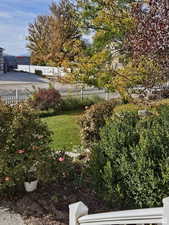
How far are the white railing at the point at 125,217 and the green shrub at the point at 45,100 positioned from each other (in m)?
10.1

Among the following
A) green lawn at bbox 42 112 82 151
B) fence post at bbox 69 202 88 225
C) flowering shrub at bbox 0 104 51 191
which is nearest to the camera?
fence post at bbox 69 202 88 225

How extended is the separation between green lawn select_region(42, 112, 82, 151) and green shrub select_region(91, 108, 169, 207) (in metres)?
2.30

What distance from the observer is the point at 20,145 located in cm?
415

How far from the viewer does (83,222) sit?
228cm

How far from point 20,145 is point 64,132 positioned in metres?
4.57

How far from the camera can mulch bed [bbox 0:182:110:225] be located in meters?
3.44

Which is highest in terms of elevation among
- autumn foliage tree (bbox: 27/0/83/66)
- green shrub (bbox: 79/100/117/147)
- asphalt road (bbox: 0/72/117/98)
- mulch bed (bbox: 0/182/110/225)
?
autumn foliage tree (bbox: 27/0/83/66)

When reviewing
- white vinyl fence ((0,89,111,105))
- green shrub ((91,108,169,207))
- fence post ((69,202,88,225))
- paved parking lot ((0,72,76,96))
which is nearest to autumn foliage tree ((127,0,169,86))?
green shrub ((91,108,169,207))

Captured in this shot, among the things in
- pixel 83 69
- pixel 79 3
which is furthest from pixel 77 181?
pixel 79 3

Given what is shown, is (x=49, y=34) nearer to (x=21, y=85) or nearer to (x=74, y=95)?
(x=21, y=85)

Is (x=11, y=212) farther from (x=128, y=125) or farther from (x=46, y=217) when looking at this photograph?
(x=128, y=125)

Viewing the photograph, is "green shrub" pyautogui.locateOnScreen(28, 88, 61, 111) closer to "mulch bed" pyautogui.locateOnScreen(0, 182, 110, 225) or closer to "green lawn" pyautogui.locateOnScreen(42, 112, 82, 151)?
"green lawn" pyautogui.locateOnScreen(42, 112, 82, 151)

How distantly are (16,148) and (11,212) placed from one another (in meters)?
0.97

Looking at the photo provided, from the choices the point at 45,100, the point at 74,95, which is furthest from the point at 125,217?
the point at 74,95
